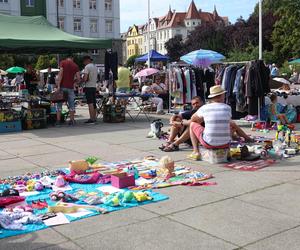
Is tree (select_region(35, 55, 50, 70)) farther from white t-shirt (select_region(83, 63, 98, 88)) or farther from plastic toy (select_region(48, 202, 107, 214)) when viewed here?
plastic toy (select_region(48, 202, 107, 214))

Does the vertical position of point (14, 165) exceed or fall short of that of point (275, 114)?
it falls short

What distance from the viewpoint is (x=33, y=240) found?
4.30 metres

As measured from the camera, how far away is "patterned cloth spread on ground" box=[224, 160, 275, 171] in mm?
7031

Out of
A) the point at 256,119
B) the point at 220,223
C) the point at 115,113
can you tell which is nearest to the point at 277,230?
the point at 220,223

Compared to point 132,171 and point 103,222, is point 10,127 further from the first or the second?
point 103,222

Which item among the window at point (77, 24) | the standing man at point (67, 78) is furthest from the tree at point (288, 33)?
the standing man at point (67, 78)

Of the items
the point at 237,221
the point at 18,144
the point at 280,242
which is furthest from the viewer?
the point at 18,144

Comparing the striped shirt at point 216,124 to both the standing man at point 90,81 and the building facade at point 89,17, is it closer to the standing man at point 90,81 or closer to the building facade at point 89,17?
the standing man at point 90,81

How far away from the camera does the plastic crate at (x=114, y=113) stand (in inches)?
536

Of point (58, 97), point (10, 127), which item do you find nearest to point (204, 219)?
point (10, 127)

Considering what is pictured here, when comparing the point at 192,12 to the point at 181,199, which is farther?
the point at 192,12

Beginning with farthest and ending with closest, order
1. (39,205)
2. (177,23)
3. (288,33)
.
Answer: (177,23) < (288,33) < (39,205)

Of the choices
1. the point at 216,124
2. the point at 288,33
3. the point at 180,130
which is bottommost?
the point at 180,130

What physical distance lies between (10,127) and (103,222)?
26.4 ft
